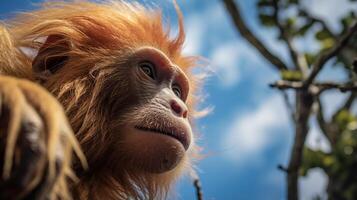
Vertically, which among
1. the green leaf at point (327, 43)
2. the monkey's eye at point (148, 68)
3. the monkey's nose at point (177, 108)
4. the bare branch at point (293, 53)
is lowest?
the green leaf at point (327, 43)

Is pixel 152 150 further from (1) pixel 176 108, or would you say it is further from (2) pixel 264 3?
(2) pixel 264 3

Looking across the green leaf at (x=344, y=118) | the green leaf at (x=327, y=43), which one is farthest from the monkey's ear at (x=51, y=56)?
the green leaf at (x=327, y=43)

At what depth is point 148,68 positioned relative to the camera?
488cm

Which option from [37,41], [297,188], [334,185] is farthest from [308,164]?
[37,41]

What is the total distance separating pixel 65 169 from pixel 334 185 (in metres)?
5.67

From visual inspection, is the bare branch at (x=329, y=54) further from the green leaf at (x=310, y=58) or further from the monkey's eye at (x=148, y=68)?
the green leaf at (x=310, y=58)

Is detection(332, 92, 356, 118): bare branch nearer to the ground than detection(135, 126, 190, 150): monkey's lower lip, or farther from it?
nearer to the ground

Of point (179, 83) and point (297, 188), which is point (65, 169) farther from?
point (297, 188)

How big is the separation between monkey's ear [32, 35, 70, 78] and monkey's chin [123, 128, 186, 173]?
0.83 meters

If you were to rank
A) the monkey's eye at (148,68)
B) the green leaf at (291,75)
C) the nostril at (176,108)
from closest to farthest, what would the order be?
the nostril at (176,108) → the monkey's eye at (148,68) → the green leaf at (291,75)

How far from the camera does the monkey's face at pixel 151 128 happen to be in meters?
4.24

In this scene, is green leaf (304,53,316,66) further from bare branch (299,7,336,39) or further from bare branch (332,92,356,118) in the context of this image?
bare branch (332,92,356,118)

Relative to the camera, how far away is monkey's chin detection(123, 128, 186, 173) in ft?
13.9

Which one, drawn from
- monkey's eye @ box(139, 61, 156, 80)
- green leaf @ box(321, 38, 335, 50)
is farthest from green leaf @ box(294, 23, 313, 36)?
monkey's eye @ box(139, 61, 156, 80)
